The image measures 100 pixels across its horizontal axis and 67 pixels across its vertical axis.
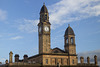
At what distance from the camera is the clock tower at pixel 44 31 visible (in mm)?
73000

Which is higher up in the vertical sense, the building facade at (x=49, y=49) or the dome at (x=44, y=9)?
the dome at (x=44, y=9)

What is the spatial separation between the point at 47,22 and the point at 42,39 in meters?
7.37

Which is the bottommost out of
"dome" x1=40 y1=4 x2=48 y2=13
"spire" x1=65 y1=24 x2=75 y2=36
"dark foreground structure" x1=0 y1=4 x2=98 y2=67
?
"dark foreground structure" x1=0 y1=4 x2=98 y2=67

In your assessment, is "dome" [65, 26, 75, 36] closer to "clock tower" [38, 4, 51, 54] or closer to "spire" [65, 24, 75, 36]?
"spire" [65, 24, 75, 36]

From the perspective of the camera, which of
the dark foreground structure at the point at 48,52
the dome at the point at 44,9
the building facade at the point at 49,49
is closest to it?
the dark foreground structure at the point at 48,52

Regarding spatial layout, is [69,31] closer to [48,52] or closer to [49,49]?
[49,49]

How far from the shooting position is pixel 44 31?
7462cm

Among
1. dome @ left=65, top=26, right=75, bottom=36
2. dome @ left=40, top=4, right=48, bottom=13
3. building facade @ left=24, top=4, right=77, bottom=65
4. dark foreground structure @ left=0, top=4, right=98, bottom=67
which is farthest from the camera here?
dome @ left=65, top=26, right=75, bottom=36

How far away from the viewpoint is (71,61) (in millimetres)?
77125

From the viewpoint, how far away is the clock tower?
240 ft

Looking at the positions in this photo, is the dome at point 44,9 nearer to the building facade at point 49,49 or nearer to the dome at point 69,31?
the building facade at point 49,49

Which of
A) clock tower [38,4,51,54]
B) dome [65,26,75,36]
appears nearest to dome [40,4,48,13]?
clock tower [38,4,51,54]

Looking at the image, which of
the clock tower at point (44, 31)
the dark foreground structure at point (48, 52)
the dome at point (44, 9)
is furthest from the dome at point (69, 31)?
the dome at point (44, 9)

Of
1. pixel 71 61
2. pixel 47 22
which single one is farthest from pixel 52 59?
pixel 47 22
